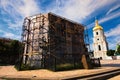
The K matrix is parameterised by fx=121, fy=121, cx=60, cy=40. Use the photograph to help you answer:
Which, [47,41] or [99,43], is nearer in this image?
[47,41]

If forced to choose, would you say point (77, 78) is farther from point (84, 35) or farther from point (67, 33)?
point (84, 35)

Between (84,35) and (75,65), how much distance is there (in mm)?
12794

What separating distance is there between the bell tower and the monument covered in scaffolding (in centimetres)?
5328

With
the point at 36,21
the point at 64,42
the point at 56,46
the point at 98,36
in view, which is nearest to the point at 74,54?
the point at 64,42

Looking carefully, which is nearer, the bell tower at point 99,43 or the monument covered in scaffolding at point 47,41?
the monument covered in scaffolding at point 47,41

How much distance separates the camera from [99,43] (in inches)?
2997

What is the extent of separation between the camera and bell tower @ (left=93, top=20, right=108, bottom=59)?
72887mm

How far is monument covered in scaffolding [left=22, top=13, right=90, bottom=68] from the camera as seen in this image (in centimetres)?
1885

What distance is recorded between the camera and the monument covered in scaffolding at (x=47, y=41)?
18.9 m

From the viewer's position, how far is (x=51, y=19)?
20844mm

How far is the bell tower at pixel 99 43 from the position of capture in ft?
239

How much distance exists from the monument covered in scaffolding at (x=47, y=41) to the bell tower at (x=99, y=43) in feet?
175

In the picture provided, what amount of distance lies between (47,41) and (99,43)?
62.9 m

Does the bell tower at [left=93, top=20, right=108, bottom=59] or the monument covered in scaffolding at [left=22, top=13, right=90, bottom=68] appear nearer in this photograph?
the monument covered in scaffolding at [left=22, top=13, right=90, bottom=68]
